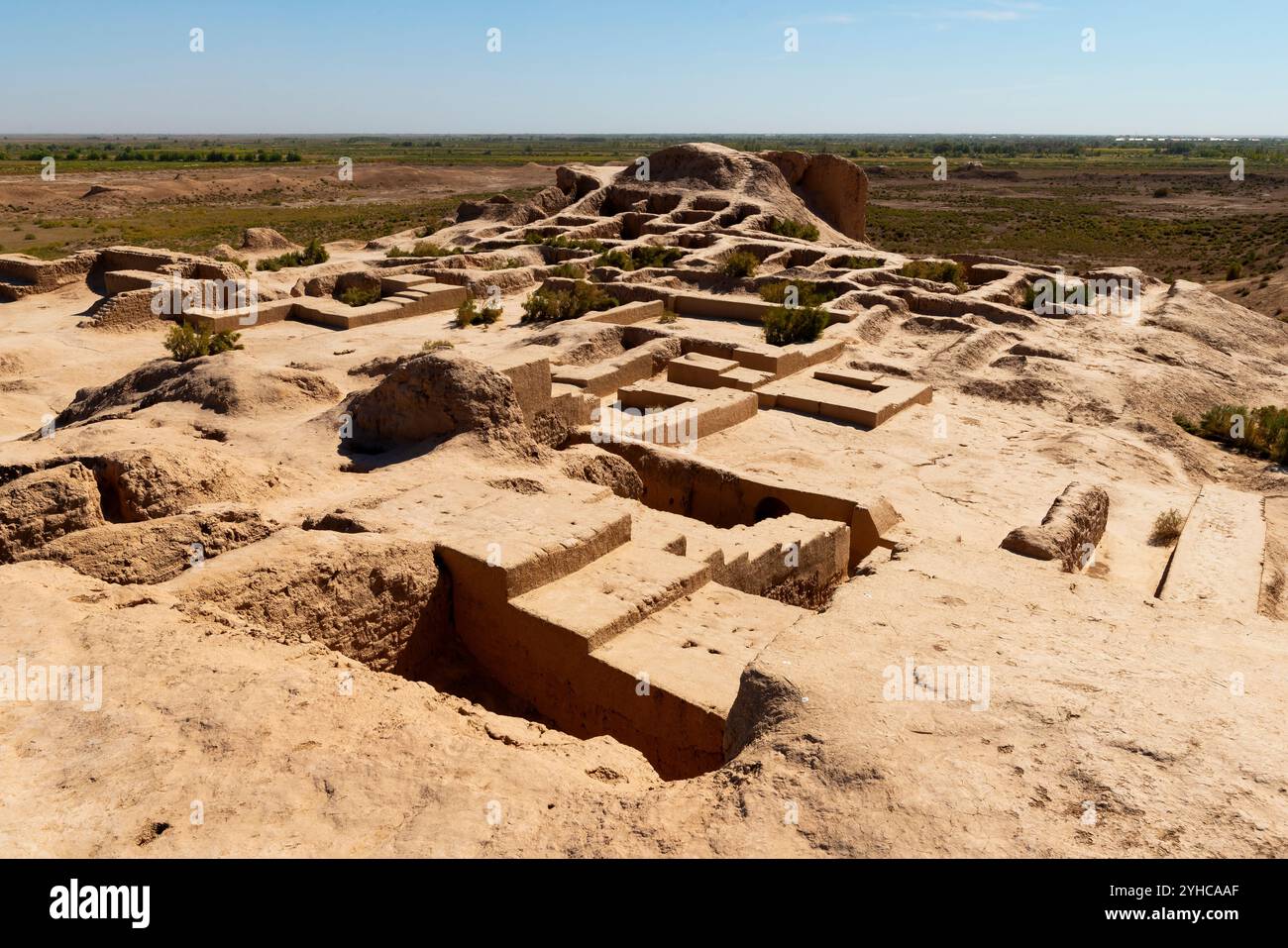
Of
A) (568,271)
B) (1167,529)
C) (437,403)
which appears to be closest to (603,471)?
(437,403)

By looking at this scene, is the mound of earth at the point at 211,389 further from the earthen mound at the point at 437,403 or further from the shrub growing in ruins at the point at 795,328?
the shrub growing in ruins at the point at 795,328

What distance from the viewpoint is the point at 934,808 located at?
298 cm

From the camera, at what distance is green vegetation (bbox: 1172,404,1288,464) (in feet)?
35.3

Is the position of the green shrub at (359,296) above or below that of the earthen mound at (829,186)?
below

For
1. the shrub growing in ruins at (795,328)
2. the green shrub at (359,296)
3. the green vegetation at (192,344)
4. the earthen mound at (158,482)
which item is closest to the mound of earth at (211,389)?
the green vegetation at (192,344)

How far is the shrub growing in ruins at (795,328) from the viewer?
44.6 ft

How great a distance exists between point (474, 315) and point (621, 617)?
419 inches

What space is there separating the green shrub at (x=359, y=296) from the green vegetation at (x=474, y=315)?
2029 millimetres

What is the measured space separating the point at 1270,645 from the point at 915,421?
262 inches

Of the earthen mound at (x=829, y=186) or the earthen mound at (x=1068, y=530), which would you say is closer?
the earthen mound at (x=1068, y=530)

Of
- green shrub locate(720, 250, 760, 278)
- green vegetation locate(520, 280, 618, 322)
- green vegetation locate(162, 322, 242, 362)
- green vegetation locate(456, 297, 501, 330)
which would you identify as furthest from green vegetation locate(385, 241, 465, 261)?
green vegetation locate(162, 322, 242, 362)

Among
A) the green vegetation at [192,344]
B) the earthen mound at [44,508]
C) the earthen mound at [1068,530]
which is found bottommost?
the earthen mound at [1068,530]

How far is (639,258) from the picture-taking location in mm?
19328

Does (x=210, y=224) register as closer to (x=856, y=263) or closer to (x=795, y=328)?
(x=856, y=263)
